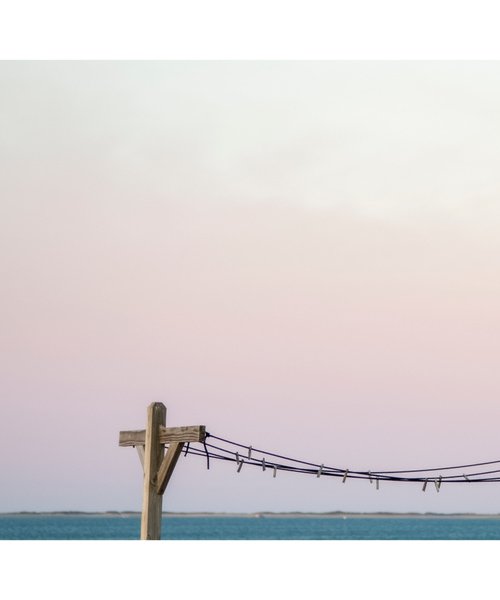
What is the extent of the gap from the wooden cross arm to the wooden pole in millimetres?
→ 68

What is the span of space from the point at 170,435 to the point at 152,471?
0.35m

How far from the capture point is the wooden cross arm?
8750mm

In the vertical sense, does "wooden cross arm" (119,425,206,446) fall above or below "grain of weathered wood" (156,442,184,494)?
above

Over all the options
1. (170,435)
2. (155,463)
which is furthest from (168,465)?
(170,435)

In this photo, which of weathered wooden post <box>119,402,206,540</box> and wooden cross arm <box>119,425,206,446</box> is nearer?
wooden cross arm <box>119,425,206,446</box>

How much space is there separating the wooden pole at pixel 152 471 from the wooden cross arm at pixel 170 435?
2.7 inches
